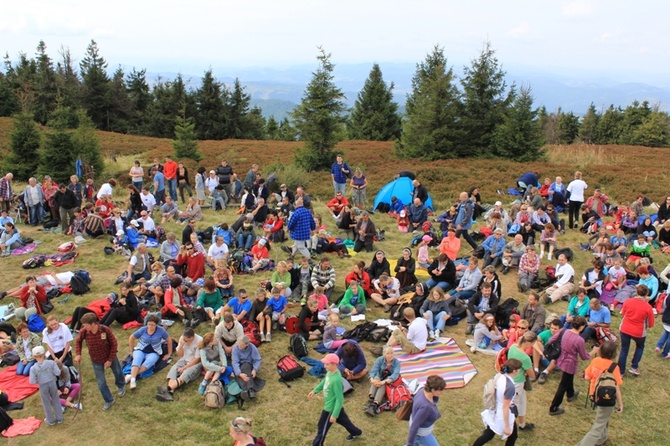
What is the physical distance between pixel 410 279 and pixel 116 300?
6.23 meters

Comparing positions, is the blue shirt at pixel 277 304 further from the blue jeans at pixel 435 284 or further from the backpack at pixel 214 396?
the blue jeans at pixel 435 284

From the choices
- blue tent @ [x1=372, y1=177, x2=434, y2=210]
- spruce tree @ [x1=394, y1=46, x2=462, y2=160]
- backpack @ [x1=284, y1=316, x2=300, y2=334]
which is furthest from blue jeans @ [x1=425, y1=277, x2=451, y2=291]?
spruce tree @ [x1=394, y1=46, x2=462, y2=160]

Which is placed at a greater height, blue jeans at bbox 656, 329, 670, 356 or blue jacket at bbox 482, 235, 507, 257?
blue jacket at bbox 482, 235, 507, 257

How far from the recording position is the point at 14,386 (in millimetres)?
7598

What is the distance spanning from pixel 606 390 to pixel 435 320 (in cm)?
380

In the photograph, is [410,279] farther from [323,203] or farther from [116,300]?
[323,203]

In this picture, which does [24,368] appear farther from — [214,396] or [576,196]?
[576,196]

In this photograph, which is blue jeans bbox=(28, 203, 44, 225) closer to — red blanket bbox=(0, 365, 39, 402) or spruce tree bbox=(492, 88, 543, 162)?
red blanket bbox=(0, 365, 39, 402)

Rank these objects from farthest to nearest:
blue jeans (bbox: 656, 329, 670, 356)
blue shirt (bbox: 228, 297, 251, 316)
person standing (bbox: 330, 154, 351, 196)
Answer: person standing (bbox: 330, 154, 351, 196)
blue shirt (bbox: 228, 297, 251, 316)
blue jeans (bbox: 656, 329, 670, 356)

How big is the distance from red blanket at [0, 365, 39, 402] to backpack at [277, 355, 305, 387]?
369cm

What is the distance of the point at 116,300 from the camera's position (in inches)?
401

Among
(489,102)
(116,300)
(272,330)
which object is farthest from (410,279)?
(489,102)

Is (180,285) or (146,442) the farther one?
(180,285)

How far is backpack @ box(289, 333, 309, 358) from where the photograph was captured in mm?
8547
